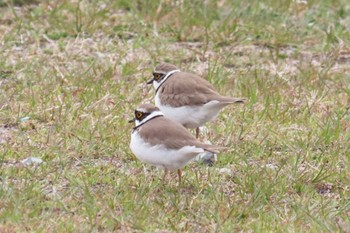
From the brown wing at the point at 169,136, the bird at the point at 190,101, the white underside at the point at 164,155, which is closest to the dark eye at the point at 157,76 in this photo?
the bird at the point at 190,101

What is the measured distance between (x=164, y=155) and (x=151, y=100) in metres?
2.46

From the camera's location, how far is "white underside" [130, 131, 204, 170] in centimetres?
754

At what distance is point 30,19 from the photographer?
11695 mm

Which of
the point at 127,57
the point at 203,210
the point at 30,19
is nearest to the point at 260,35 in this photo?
the point at 127,57

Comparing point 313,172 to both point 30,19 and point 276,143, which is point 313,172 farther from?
point 30,19

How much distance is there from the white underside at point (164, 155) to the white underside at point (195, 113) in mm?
1090

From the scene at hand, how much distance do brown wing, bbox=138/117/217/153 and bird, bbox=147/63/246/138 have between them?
88 cm

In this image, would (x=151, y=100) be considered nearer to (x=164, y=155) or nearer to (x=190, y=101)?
(x=190, y=101)

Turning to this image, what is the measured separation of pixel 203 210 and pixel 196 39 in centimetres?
463

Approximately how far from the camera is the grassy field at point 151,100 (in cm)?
722

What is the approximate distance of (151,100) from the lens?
10.0 metres

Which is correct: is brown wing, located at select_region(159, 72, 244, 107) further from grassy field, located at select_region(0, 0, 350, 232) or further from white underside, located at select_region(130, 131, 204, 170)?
white underside, located at select_region(130, 131, 204, 170)

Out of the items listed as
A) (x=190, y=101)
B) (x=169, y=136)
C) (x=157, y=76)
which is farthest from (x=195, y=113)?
(x=169, y=136)

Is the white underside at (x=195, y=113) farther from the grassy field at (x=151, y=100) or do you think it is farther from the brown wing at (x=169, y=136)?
the brown wing at (x=169, y=136)
